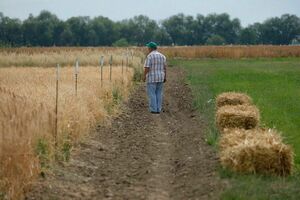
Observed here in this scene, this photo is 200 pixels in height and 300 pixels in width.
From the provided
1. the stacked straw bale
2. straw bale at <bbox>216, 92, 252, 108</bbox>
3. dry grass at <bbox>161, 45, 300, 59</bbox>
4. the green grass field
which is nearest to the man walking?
the green grass field

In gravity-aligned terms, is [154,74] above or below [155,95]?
above

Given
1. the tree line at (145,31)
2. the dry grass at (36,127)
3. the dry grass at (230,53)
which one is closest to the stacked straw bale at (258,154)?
the dry grass at (36,127)

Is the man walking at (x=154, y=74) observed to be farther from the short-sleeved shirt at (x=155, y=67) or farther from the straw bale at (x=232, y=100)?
the straw bale at (x=232, y=100)

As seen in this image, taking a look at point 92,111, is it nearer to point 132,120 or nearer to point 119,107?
point 132,120

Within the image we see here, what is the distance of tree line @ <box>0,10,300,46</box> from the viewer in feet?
365

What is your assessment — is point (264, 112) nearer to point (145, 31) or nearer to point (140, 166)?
point (140, 166)

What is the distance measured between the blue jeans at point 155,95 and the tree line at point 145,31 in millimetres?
90842

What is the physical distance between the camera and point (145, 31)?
13438 cm

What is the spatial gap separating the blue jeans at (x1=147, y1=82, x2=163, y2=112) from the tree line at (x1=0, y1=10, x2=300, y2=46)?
298 feet

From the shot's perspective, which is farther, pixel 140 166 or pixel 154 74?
pixel 154 74

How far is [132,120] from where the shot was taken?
1639 cm

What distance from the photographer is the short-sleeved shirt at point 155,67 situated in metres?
17.6

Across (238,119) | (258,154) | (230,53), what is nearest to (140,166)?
(258,154)

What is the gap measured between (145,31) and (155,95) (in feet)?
386
